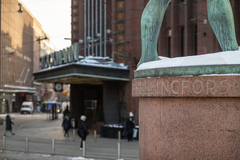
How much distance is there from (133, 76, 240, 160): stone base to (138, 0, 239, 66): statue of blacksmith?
0.72 metres

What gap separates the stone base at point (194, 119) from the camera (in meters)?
3.96

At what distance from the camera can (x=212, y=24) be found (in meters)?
4.59

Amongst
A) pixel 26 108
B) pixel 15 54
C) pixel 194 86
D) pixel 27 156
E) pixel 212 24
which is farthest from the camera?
pixel 15 54

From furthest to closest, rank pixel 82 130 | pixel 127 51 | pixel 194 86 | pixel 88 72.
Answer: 1. pixel 127 51
2. pixel 88 72
3. pixel 82 130
4. pixel 194 86

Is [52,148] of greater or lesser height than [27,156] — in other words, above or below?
above

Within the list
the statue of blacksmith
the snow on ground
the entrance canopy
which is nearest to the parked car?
the entrance canopy

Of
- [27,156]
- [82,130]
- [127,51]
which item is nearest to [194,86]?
[27,156]

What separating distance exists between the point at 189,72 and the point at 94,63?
1906cm

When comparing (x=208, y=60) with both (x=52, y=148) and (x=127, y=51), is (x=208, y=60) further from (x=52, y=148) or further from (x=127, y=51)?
(x=127, y=51)

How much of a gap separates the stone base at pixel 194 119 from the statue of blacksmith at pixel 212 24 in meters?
0.72

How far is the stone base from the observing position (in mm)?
3961

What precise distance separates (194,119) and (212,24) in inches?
53.8

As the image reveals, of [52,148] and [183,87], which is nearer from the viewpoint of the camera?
[183,87]

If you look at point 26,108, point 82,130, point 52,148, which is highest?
point 82,130
